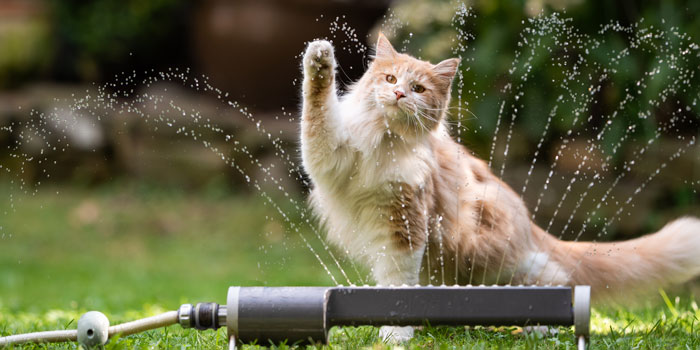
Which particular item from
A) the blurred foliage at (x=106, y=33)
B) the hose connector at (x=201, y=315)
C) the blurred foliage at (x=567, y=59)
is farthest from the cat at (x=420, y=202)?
the blurred foliage at (x=106, y=33)

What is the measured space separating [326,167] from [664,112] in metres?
3.98

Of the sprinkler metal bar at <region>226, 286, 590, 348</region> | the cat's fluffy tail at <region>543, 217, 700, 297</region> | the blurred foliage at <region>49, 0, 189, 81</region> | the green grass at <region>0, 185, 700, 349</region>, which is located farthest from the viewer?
the blurred foliage at <region>49, 0, 189, 81</region>

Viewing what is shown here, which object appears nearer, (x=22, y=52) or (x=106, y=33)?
(x=106, y=33)

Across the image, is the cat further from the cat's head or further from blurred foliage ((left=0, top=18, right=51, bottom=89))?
blurred foliage ((left=0, top=18, right=51, bottom=89))

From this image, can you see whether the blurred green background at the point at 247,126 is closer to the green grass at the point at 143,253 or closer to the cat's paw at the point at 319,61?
the green grass at the point at 143,253

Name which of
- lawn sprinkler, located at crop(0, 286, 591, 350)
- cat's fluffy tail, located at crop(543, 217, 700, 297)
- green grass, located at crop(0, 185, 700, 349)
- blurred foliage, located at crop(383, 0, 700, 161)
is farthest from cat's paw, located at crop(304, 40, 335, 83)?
blurred foliage, located at crop(383, 0, 700, 161)

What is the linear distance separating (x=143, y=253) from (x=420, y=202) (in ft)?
15.6

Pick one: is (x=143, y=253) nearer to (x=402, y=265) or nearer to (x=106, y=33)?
(x=106, y=33)

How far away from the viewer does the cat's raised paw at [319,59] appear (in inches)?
110

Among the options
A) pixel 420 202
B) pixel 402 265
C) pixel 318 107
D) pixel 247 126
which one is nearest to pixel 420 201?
pixel 420 202

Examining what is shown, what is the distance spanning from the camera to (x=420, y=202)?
3018 millimetres

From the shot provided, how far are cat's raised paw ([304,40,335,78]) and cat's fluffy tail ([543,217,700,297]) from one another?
4.43ft

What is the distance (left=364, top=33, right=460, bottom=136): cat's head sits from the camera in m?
3.01

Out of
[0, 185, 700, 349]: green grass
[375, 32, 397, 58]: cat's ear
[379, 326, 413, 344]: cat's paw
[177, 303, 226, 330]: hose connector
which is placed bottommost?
[0, 185, 700, 349]: green grass
